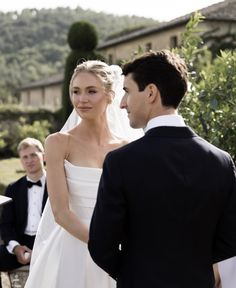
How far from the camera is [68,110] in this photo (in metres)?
29.6

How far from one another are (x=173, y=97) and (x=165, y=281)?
0.74 m

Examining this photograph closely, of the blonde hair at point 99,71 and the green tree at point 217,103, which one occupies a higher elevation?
the blonde hair at point 99,71

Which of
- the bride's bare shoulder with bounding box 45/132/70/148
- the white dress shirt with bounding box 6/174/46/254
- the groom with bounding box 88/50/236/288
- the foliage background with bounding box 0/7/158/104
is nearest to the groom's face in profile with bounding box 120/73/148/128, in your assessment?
the groom with bounding box 88/50/236/288

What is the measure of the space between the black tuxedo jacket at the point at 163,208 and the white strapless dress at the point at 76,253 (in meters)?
0.79

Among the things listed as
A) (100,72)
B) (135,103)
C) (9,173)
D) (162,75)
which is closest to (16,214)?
(100,72)

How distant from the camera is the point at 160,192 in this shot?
2182mm

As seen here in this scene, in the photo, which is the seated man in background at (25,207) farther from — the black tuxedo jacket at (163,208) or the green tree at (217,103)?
the black tuxedo jacket at (163,208)

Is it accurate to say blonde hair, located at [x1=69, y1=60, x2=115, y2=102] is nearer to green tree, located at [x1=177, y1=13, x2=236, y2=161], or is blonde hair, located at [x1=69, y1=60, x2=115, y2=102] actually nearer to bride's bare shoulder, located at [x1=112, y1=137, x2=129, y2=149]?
bride's bare shoulder, located at [x1=112, y1=137, x2=129, y2=149]

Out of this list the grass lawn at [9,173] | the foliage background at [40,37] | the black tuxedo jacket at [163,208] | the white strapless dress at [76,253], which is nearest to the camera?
the black tuxedo jacket at [163,208]

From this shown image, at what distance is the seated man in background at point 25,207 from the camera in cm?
506

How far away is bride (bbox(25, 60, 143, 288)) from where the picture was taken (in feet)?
9.92

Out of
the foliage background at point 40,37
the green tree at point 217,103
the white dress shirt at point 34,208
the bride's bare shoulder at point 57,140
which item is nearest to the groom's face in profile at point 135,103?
the bride's bare shoulder at point 57,140

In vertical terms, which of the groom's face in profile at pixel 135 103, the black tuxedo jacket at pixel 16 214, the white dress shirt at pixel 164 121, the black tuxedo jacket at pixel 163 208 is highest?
the groom's face in profile at pixel 135 103

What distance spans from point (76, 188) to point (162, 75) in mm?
1122
